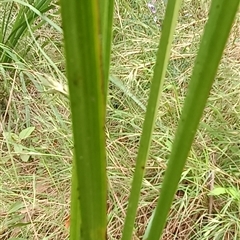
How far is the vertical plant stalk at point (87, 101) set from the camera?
274 mm

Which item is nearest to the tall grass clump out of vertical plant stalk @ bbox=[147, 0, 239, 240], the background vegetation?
vertical plant stalk @ bbox=[147, 0, 239, 240]

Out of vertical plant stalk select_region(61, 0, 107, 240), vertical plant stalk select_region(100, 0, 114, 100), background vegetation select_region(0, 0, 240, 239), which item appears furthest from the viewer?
background vegetation select_region(0, 0, 240, 239)

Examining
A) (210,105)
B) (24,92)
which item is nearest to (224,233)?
(210,105)

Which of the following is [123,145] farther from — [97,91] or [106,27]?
[97,91]

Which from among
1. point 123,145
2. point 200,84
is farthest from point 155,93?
point 123,145

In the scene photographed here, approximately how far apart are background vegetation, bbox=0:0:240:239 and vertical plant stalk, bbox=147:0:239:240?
1.55ft

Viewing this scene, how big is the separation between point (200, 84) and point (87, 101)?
8 centimetres

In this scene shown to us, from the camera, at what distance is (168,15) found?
14.6 inches

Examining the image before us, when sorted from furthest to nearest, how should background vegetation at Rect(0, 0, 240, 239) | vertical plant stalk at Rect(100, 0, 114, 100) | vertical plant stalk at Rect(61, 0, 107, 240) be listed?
background vegetation at Rect(0, 0, 240, 239), vertical plant stalk at Rect(100, 0, 114, 100), vertical plant stalk at Rect(61, 0, 107, 240)

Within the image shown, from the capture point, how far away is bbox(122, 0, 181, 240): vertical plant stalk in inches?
14.7

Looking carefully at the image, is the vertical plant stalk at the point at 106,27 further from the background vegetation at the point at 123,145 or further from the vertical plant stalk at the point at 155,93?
the background vegetation at the point at 123,145

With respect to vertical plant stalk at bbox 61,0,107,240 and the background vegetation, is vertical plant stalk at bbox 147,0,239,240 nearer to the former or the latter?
vertical plant stalk at bbox 61,0,107,240

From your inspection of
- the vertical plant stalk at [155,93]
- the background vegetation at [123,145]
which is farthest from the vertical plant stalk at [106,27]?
the background vegetation at [123,145]

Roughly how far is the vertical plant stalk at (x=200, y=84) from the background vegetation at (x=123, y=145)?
47 cm
